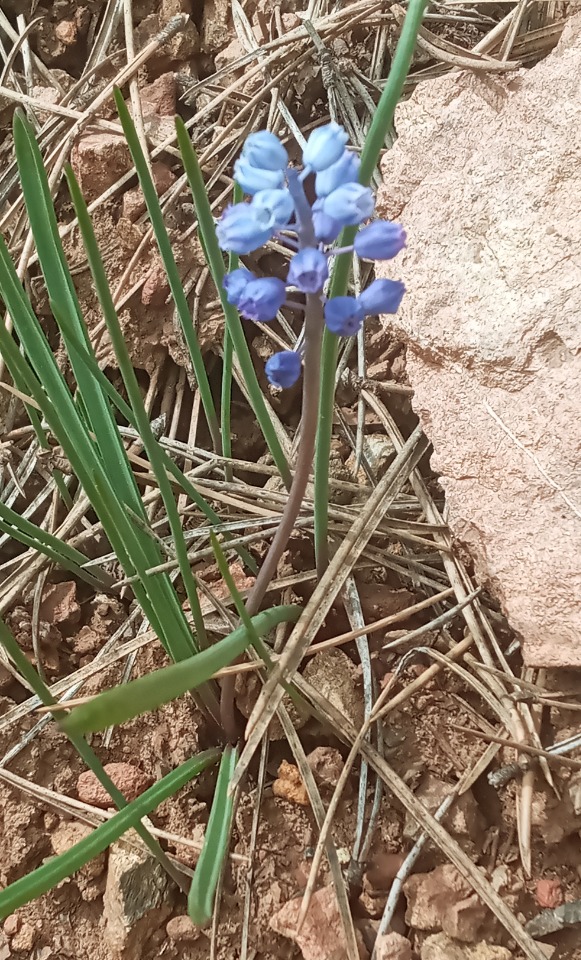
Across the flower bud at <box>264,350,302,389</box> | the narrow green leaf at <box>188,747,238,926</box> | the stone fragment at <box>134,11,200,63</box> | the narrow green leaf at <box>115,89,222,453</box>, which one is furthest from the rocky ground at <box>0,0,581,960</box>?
the flower bud at <box>264,350,302,389</box>

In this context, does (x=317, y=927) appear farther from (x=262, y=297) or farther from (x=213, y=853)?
(x=262, y=297)

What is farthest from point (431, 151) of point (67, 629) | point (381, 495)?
point (67, 629)

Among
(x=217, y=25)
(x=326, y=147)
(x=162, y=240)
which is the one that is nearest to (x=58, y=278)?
(x=162, y=240)

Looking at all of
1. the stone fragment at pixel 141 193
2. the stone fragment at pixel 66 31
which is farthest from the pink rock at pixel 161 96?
the stone fragment at pixel 66 31

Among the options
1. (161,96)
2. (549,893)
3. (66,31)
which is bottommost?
(549,893)

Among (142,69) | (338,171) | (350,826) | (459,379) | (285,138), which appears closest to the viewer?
(338,171)

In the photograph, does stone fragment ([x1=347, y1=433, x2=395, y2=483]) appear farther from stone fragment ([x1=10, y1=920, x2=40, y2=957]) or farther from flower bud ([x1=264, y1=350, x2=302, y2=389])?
stone fragment ([x1=10, y1=920, x2=40, y2=957])

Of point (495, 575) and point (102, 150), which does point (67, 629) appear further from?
point (102, 150)
